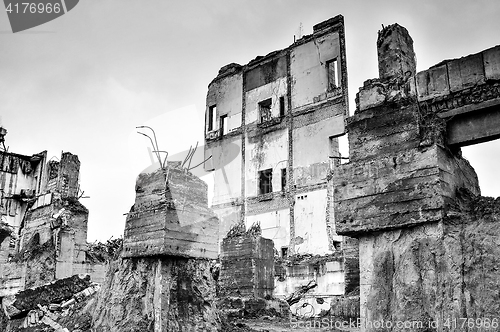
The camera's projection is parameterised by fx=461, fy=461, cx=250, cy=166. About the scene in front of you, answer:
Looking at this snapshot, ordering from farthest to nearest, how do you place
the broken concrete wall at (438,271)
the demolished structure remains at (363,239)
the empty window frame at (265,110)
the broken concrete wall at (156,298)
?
the empty window frame at (265,110) < the broken concrete wall at (156,298) < the demolished structure remains at (363,239) < the broken concrete wall at (438,271)

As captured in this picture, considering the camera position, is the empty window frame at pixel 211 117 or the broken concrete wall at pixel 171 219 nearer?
the broken concrete wall at pixel 171 219

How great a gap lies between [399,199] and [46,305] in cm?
678

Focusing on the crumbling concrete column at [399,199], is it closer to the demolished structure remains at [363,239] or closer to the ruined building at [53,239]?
the demolished structure remains at [363,239]

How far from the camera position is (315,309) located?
16328 mm

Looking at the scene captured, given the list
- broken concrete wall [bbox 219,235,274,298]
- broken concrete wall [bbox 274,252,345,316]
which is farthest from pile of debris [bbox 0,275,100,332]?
broken concrete wall [bbox 274,252,345,316]

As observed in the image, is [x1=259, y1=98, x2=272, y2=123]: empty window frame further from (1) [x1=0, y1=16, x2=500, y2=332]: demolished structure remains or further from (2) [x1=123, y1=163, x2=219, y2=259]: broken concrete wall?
(2) [x1=123, y1=163, x2=219, y2=259]: broken concrete wall

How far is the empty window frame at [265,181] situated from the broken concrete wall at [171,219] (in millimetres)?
17254

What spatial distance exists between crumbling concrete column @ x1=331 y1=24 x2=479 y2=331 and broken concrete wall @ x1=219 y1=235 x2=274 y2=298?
6.99m

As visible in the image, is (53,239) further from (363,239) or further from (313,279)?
(363,239)

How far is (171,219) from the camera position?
20.2 ft

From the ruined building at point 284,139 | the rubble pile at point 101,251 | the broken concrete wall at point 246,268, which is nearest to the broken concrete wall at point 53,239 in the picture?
the rubble pile at point 101,251

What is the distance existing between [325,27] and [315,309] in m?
13.7

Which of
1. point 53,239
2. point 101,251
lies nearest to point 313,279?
point 101,251

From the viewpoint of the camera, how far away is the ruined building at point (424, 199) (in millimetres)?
3369
